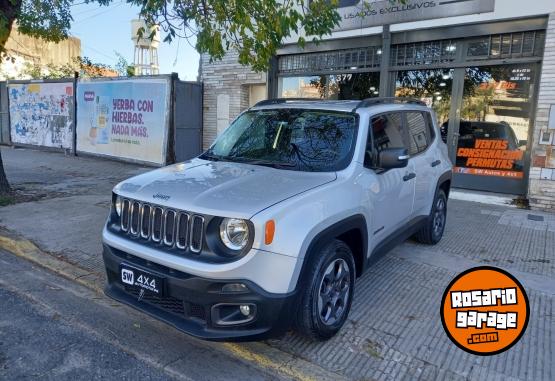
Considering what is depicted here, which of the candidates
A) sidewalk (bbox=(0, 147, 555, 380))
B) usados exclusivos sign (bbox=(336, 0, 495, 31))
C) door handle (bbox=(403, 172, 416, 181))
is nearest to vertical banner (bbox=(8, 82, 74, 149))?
sidewalk (bbox=(0, 147, 555, 380))

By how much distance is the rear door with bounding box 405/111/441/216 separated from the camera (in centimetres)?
460

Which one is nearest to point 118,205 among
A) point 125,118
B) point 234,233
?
point 234,233

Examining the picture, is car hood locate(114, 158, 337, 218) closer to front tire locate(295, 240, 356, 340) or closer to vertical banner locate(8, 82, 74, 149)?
front tire locate(295, 240, 356, 340)

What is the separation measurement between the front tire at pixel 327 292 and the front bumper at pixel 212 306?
184mm

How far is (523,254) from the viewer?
205 inches

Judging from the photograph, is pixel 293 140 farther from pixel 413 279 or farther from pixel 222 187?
pixel 413 279

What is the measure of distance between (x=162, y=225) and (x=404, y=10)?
7591 millimetres

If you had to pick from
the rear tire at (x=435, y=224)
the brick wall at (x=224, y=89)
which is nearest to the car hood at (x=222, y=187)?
the rear tire at (x=435, y=224)

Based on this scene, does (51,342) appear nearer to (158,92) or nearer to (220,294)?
(220,294)

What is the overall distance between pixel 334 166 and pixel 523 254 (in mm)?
3254

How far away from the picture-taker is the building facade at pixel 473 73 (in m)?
7.48

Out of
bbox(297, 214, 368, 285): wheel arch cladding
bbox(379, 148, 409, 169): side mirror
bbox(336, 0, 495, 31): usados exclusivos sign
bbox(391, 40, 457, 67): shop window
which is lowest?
bbox(297, 214, 368, 285): wheel arch cladding

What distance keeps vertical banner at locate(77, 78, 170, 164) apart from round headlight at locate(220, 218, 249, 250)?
29.4ft

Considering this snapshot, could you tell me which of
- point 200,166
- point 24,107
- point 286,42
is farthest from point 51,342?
point 24,107
